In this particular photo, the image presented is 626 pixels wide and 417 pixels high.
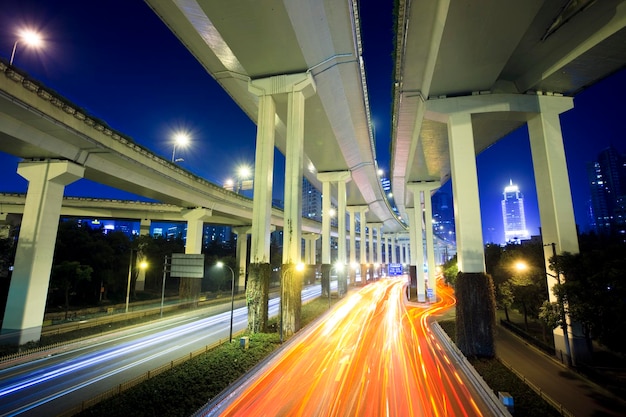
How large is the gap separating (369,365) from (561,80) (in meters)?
20.6

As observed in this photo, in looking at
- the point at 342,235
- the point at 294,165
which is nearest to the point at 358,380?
the point at 294,165

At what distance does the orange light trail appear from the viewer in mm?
10898

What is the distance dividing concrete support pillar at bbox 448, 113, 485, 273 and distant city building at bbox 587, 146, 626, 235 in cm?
11021

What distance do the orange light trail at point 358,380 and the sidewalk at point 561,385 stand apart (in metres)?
3.89

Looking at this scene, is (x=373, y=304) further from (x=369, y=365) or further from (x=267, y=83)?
(x=267, y=83)

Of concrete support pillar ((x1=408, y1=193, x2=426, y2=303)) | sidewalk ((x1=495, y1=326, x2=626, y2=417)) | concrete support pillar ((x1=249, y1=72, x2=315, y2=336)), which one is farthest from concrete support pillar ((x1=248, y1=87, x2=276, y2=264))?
concrete support pillar ((x1=408, y1=193, x2=426, y2=303))

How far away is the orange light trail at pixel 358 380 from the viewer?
10898 mm

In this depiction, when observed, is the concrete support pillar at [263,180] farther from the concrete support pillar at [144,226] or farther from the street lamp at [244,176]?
the concrete support pillar at [144,226]

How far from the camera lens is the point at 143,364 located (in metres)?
16.6

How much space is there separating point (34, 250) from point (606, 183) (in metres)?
145

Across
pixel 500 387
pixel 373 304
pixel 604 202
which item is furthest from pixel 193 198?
pixel 604 202

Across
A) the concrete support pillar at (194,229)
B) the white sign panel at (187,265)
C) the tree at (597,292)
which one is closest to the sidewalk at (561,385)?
the tree at (597,292)

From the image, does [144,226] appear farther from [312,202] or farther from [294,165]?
[312,202]

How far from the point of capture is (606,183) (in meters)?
102
